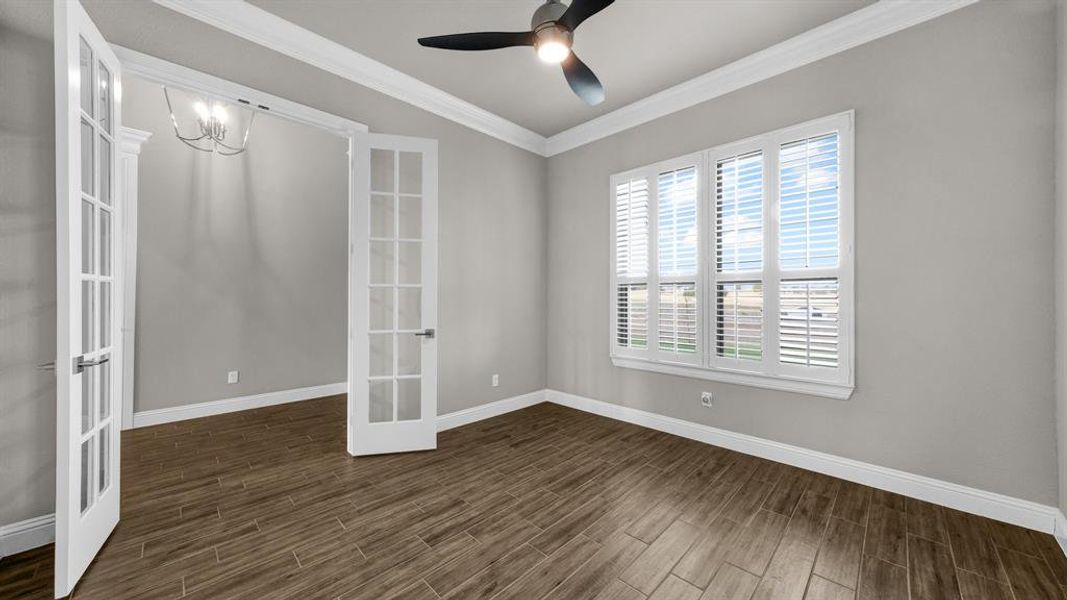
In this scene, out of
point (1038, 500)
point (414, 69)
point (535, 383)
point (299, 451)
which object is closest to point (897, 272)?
point (1038, 500)

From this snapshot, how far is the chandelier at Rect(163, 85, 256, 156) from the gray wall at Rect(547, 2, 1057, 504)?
478cm

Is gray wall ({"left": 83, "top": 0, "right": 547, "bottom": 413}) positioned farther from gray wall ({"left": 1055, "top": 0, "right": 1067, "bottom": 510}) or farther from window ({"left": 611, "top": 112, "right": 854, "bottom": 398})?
gray wall ({"left": 1055, "top": 0, "right": 1067, "bottom": 510})

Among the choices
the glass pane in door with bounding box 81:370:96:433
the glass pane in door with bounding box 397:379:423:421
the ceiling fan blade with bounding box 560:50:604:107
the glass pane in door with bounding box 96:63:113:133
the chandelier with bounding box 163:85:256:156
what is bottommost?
the glass pane in door with bounding box 397:379:423:421

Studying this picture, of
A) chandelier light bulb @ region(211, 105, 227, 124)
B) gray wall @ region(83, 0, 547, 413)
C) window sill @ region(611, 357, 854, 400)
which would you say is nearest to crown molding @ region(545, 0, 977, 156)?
gray wall @ region(83, 0, 547, 413)

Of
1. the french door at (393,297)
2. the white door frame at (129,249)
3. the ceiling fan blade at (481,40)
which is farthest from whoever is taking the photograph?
the white door frame at (129,249)

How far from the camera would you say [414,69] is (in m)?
3.27

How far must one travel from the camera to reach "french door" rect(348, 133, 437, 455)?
3.07m

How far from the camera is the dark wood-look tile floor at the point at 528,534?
1.72 meters

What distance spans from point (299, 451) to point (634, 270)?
3228mm

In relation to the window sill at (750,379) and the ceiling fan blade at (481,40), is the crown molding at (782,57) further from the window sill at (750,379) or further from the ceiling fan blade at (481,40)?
the window sill at (750,379)

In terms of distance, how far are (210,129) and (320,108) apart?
1770 mm

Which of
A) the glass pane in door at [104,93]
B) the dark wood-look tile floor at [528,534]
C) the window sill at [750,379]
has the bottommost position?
the dark wood-look tile floor at [528,534]

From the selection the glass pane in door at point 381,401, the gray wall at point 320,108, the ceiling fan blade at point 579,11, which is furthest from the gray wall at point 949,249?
the glass pane in door at point 381,401

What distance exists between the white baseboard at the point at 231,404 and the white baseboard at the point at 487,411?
2.11 metres
